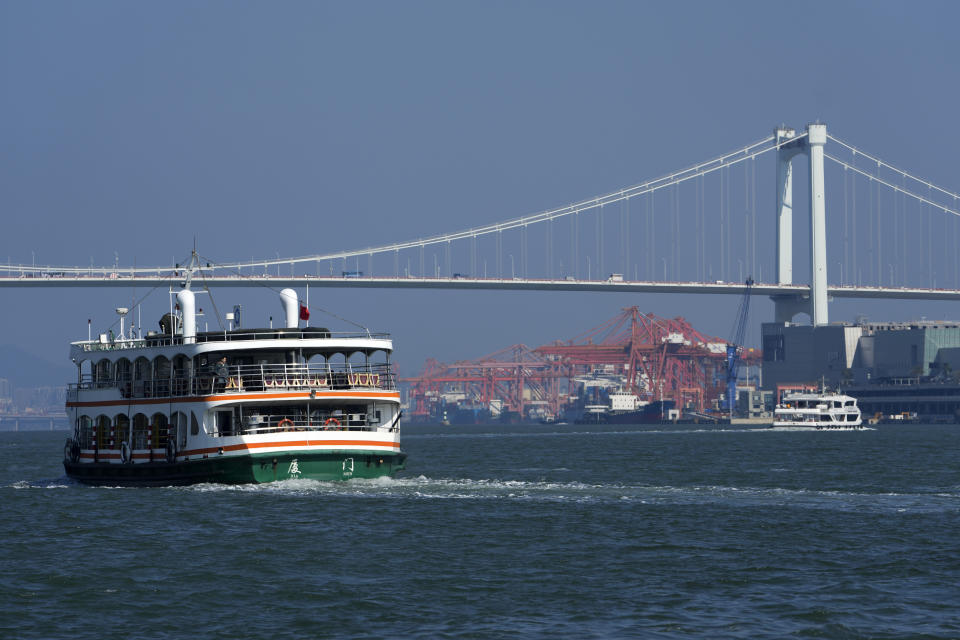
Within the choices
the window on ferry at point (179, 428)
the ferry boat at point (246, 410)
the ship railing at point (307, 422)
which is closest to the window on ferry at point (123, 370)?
the ferry boat at point (246, 410)

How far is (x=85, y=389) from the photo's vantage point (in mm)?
53812

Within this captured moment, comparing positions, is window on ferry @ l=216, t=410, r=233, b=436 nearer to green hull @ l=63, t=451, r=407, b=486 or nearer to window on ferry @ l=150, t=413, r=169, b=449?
green hull @ l=63, t=451, r=407, b=486

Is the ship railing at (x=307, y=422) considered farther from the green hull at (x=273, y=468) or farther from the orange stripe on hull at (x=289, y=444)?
the green hull at (x=273, y=468)

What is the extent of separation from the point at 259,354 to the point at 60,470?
2708 cm

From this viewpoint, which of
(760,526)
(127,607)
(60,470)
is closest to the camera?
(127,607)

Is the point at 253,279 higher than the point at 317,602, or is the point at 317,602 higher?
the point at 253,279

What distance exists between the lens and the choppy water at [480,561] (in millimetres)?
25797

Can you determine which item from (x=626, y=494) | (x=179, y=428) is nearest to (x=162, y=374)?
(x=179, y=428)

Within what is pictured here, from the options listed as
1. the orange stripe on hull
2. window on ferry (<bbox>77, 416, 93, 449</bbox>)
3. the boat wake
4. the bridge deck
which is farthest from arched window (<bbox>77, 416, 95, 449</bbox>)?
the bridge deck

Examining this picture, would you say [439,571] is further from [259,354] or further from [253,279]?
[253,279]

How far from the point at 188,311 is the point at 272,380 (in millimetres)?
5485

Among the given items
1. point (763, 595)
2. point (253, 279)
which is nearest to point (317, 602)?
point (763, 595)

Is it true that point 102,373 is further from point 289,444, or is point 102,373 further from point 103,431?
point 289,444

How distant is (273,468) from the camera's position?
45.7m
